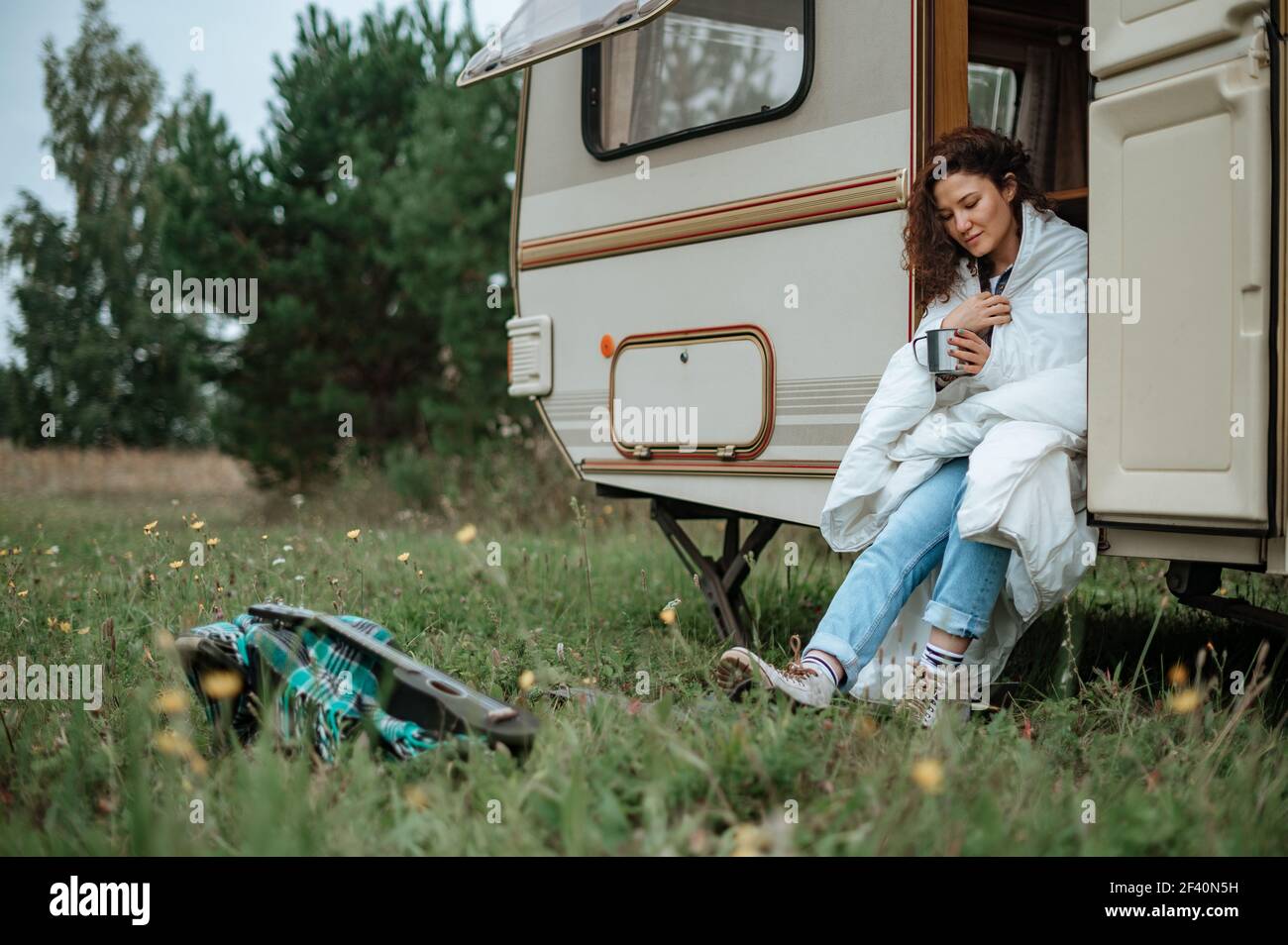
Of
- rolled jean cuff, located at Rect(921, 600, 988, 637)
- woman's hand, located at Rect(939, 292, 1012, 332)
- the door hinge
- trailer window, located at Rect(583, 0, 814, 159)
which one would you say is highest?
trailer window, located at Rect(583, 0, 814, 159)

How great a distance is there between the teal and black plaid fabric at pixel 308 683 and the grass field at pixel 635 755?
3.0 inches

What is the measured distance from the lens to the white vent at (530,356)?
4.59 metres

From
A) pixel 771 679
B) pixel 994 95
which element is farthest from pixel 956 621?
pixel 994 95

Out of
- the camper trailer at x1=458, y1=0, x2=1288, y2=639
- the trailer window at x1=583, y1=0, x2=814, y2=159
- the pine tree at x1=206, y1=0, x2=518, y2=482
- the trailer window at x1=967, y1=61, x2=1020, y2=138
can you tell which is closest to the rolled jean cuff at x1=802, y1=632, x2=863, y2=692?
the camper trailer at x1=458, y1=0, x2=1288, y2=639


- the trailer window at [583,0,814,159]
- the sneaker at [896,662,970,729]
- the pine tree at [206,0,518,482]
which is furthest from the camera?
the pine tree at [206,0,518,482]

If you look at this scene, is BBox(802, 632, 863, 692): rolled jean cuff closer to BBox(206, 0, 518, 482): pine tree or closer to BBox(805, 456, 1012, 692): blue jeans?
BBox(805, 456, 1012, 692): blue jeans

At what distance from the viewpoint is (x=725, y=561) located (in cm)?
433

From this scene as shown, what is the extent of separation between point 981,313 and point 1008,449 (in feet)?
1.52

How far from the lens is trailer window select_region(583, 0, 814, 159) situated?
12.2ft

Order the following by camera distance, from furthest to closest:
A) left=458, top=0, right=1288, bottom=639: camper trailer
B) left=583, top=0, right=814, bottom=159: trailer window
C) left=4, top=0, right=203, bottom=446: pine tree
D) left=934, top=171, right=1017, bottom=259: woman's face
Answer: left=4, top=0, right=203, bottom=446: pine tree → left=583, top=0, right=814, bottom=159: trailer window → left=934, top=171, right=1017, bottom=259: woman's face → left=458, top=0, right=1288, bottom=639: camper trailer

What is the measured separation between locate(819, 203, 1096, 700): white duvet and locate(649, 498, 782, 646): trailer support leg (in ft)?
2.39

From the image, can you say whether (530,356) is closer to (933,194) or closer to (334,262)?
(933,194)
